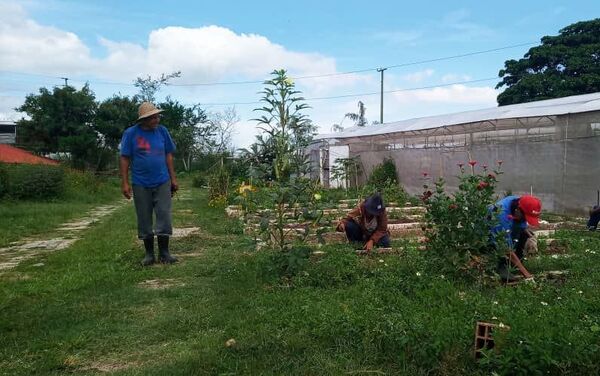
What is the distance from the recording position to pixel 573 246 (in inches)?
255

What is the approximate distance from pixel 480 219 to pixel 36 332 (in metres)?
3.51

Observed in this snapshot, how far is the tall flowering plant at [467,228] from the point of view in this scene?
181 inches

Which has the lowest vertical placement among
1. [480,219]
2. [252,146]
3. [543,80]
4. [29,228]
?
[29,228]

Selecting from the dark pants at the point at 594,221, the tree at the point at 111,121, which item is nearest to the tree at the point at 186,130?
the tree at the point at 111,121

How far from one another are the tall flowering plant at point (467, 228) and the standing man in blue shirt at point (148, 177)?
2960 mm

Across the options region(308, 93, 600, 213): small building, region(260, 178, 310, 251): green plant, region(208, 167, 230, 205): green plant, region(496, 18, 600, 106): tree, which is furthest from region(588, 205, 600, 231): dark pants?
region(496, 18, 600, 106): tree

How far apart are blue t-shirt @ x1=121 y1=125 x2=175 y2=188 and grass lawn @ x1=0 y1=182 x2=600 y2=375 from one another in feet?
3.19

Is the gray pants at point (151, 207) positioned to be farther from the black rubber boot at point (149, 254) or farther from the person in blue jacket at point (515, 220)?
the person in blue jacket at point (515, 220)

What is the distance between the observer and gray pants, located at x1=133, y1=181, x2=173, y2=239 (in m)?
5.99

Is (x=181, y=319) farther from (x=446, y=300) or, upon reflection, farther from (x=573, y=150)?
(x=573, y=150)

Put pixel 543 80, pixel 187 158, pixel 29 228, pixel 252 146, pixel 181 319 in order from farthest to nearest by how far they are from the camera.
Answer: pixel 187 158
pixel 543 80
pixel 29 228
pixel 252 146
pixel 181 319

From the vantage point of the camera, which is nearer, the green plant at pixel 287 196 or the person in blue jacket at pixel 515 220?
the person in blue jacket at pixel 515 220

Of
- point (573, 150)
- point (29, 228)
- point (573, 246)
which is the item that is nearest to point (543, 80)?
point (573, 150)

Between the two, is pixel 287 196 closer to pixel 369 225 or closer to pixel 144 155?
pixel 144 155
